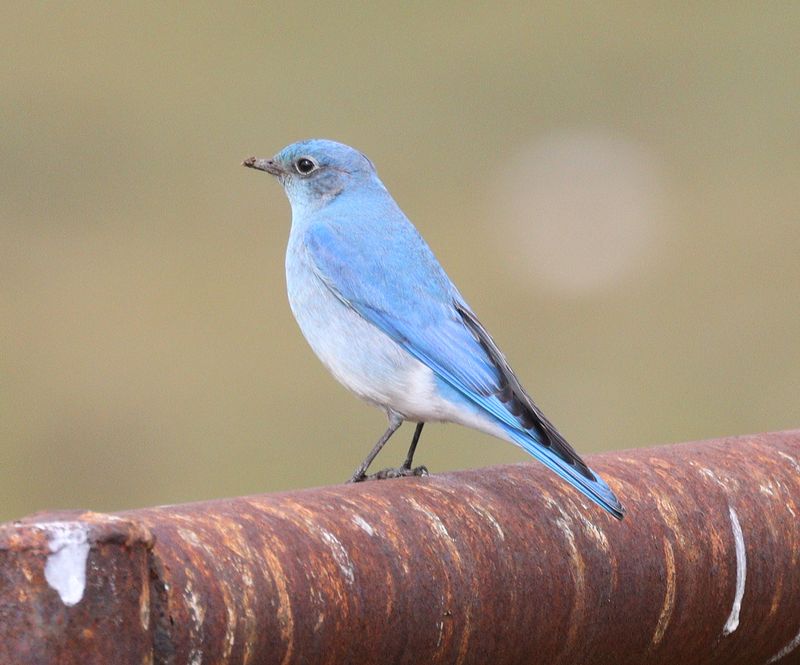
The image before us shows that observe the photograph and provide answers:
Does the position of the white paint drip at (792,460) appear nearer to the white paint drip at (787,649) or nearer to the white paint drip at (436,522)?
the white paint drip at (787,649)

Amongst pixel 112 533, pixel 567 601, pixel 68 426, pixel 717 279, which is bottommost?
pixel 68 426

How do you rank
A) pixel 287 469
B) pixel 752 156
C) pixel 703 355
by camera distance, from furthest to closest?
pixel 752 156
pixel 703 355
pixel 287 469

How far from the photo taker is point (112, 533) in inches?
77.7

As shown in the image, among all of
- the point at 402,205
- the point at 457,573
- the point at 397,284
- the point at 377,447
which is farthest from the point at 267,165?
the point at 402,205

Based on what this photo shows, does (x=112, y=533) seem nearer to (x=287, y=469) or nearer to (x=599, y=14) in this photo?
(x=287, y=469)

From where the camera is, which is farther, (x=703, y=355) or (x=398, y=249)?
(x=703, y=355)

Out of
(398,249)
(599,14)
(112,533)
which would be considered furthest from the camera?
(599,14)

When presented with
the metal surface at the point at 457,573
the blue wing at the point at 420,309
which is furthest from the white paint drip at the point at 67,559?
the blue wing at the point at 420,309

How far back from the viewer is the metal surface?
1.98m

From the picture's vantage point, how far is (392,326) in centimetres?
439

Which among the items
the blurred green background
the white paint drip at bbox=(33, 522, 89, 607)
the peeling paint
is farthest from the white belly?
the blurred green background

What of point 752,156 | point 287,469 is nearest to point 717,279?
point 752,156

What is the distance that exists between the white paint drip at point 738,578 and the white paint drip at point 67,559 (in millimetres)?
1254

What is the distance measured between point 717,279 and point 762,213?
144 centimetres
